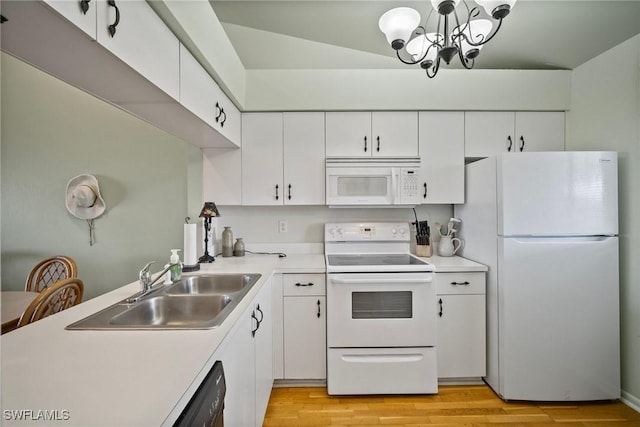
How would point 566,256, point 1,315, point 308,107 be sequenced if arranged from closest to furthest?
1. point 1,315
2. point 566,256
3. point 308,107

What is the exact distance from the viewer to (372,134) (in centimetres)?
236

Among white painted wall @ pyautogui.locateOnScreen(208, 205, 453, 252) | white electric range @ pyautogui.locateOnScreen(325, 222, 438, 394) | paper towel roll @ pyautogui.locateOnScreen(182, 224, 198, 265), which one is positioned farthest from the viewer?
white painted wall @ pyautogui.locateOnScreen(208, 205, 453, 252)

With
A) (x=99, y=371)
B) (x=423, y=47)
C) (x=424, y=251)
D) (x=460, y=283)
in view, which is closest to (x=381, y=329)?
(x=460, y=283)

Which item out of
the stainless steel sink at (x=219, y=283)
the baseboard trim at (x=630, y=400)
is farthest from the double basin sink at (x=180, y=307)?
the baseboard trim at (x=630, y=400)

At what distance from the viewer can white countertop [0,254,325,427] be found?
1.94 ft

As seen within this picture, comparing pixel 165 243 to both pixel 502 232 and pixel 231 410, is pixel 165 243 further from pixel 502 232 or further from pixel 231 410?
pixel 502 232

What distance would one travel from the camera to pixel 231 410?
1.06 meters

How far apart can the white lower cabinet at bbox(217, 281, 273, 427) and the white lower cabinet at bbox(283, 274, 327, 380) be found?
0.19 meters

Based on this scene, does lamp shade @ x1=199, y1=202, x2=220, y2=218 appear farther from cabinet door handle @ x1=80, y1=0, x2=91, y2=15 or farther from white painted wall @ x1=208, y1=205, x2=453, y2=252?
cabinet door handle @ x1=80, y1=0, x2=91, y2=15

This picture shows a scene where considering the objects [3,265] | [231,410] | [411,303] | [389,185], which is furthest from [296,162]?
[3,265]

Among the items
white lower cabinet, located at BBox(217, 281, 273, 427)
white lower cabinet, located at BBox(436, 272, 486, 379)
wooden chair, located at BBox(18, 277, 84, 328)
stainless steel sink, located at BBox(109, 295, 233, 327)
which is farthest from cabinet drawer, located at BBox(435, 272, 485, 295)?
wooden chair, located at BBox(18, 277, 84, 328)

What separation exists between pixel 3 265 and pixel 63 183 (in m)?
1.01

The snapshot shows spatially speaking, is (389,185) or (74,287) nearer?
(74,287)

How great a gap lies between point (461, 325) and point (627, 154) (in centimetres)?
159
